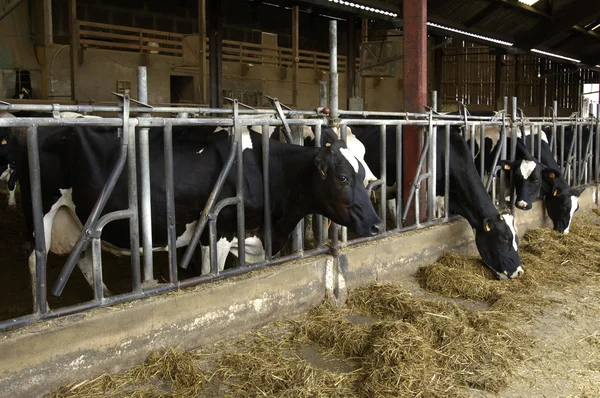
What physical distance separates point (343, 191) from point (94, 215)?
183 centimetres

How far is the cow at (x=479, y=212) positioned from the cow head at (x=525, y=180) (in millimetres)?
1077

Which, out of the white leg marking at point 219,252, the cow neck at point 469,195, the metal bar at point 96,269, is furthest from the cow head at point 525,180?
the metal bar at point 96,269

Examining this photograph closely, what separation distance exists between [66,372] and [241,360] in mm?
1025

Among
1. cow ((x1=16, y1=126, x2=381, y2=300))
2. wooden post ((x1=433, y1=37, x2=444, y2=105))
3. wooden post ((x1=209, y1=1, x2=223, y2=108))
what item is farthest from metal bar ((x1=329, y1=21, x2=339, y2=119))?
wooden post ((x1=433, y1=37, x2=444, y2=105))

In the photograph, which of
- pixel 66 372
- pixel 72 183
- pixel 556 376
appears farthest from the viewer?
pixel 72 183

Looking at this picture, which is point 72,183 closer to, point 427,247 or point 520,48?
point 427,247

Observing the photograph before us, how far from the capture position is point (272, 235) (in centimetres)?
498

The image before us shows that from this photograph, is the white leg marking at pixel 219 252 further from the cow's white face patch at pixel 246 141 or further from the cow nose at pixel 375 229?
the cow nose at pixel 375 229

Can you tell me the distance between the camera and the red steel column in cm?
634

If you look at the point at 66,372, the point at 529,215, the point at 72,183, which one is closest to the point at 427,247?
the point at 529,215

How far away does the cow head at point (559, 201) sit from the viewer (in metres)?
8.04

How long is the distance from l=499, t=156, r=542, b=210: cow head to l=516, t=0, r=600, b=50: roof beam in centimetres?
745

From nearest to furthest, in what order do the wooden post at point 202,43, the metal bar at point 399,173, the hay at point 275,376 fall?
the hay at point 275,376, the metal bar at point 399,173, the wooden post at point 202,43

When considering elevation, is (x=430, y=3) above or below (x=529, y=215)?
above
